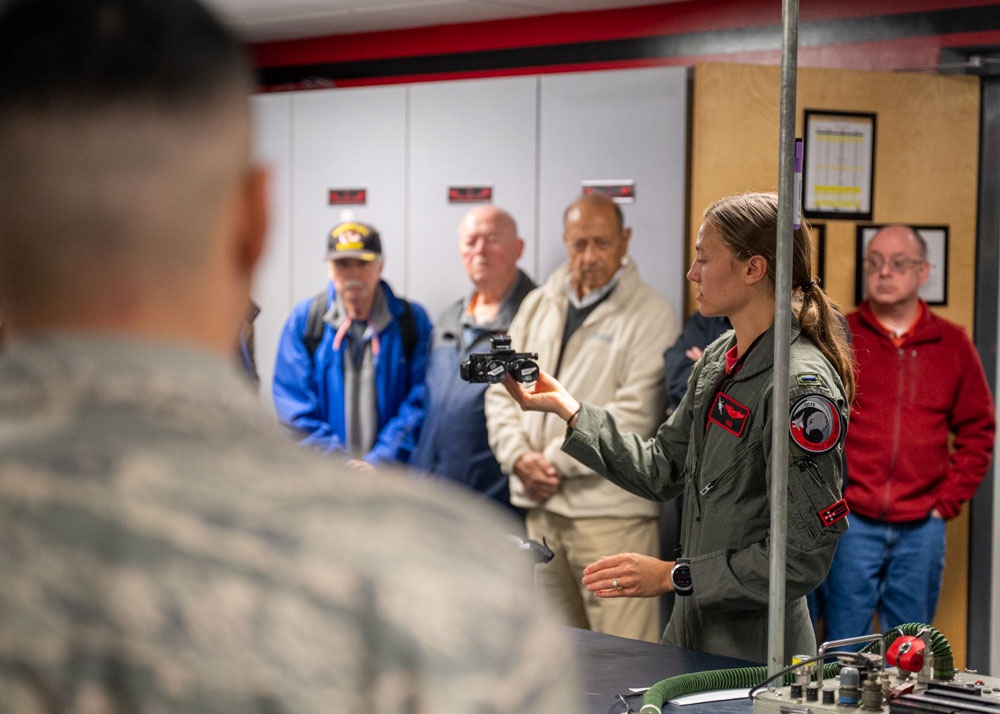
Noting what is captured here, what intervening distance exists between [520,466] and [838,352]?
2.22 metres

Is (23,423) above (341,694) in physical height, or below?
above

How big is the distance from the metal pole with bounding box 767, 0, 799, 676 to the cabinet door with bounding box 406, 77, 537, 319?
11.2 ft

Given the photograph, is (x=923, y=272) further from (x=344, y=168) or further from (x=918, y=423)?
(x=344, y=168)

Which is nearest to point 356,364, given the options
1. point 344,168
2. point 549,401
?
point 344,168

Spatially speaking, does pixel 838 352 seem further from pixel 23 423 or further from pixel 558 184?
pixel 558 184

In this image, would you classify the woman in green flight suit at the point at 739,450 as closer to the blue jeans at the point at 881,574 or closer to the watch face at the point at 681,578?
the watch face at the point at 681,578

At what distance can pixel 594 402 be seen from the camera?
14.5 ft

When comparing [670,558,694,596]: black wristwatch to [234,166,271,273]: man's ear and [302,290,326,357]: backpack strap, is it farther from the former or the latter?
Result: [302,290,326,357]: backpack strap

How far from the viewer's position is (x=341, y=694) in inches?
21.1

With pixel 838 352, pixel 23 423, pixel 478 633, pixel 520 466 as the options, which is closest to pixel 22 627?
pixel 23 423

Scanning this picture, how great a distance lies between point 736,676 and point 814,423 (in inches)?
16.6

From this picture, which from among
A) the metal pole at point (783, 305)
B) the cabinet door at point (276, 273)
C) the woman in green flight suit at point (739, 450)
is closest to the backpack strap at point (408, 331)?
the cabinet door at point (276, 273)

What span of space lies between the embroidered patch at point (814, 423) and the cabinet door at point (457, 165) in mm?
3108

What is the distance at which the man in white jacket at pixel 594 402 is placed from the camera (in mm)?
4332
